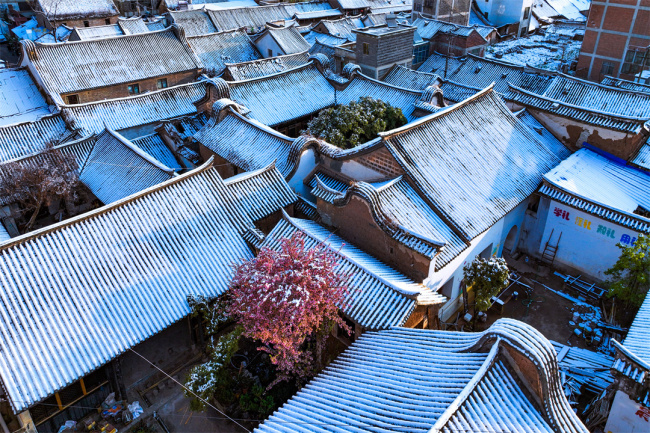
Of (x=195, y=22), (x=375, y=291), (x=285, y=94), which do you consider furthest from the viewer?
(x=195, y=22)

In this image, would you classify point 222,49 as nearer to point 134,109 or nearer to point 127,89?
point 127,89

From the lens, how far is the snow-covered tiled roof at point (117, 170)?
91.8 feet

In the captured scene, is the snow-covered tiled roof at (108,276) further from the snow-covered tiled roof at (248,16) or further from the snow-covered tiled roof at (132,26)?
the snow-covered tiled roof at (248,16)

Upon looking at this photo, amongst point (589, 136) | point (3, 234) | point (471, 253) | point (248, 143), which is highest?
point (589, 136)

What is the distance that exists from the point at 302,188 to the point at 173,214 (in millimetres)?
8852

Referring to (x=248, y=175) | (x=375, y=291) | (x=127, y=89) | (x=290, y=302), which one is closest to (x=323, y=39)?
(x=127, y=89)

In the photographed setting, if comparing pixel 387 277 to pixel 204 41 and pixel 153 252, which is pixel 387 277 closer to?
pixel 153 252

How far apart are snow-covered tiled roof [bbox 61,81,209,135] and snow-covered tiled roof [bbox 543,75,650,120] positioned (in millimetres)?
29411

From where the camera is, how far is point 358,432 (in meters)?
13.1

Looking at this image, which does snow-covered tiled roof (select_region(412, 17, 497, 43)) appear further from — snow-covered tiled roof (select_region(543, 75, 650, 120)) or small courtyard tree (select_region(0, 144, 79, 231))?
small courtyard tree (select_region(0, 144, 79, 231))

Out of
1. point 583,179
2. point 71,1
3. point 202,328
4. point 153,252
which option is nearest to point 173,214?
point 153,252

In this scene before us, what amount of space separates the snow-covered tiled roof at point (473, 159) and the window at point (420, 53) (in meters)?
24.9

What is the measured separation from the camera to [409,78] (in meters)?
43.1

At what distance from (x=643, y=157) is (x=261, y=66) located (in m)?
31.2
